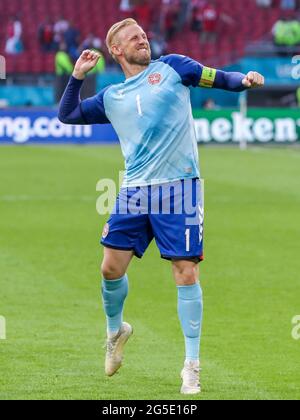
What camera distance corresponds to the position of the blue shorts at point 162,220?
746 centimetres

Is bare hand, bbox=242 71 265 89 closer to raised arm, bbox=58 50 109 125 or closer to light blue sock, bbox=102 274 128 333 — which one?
raised arm, bbox=58 50 109 125

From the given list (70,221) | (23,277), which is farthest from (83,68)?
(70,221)

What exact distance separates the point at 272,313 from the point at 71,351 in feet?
7.90

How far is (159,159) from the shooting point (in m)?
7.55

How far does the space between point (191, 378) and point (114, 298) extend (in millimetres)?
892

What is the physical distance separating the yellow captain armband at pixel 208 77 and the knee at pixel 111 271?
130 centimetres

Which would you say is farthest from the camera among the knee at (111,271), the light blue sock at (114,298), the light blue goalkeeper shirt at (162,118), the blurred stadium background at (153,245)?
the blurred stadium background at (153,245)

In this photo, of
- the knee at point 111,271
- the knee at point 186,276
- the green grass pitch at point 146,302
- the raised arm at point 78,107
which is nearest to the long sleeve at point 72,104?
the raised arm at point 78,107

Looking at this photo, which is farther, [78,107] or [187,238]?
[78,107]

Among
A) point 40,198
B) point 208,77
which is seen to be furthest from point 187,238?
point 40,198

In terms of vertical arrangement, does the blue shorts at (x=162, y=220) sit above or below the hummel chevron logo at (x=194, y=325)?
above

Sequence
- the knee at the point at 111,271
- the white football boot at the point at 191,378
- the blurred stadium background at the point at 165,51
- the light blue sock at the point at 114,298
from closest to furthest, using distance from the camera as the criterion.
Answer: the white football boot at the point at 191,378, the knee at the point at 111,271, the light blue sock at the point at 114,298, the blurred stadium background at the point at 165,51

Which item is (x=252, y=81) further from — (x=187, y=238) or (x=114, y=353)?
(x=114, y=353)

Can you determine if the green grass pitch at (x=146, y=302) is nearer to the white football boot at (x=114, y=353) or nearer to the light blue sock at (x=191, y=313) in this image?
the white football boot at (x=114, y=353)
